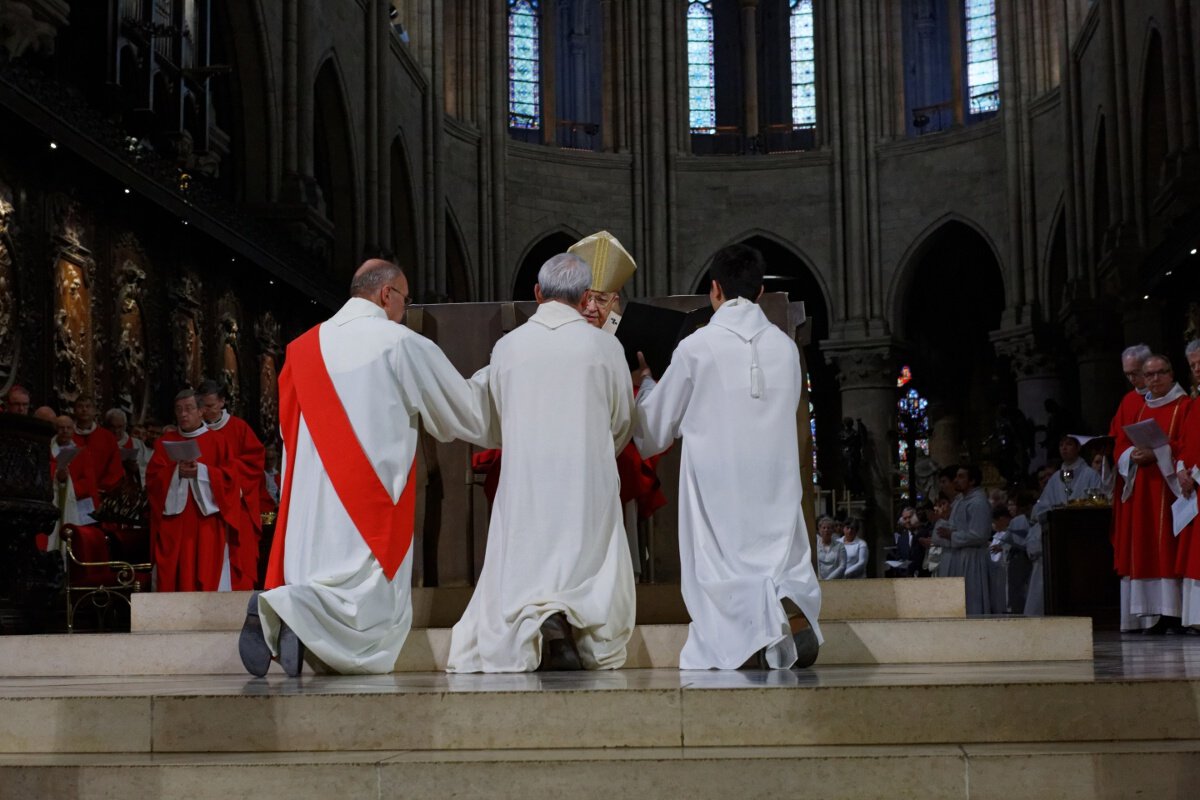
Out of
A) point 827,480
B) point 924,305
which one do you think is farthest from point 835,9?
point 827,480

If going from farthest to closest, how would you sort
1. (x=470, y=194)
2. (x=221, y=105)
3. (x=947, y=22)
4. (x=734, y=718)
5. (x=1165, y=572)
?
(x=947, y=22)
(x=470, y=194)
(x=221, y=105)
(x=1165, y=572)
(x=734, y=718)

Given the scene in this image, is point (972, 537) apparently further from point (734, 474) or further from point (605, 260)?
point (734, 474)

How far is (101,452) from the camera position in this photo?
1120cm

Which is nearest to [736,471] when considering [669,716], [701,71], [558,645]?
[558,645]

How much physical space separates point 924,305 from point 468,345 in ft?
82.6

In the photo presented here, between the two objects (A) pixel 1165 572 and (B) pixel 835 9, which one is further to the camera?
(B) pixel 835 9

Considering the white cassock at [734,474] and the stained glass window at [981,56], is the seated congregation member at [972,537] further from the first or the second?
the stained glass window at [981,56]

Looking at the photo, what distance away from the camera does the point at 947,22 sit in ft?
97.8

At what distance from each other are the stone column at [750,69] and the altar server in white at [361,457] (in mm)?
24268

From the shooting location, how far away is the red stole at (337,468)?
6.27 m

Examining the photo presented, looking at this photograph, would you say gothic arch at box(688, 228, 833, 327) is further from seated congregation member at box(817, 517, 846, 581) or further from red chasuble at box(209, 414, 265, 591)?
red chasuble at box(209, 414, 265, 591)

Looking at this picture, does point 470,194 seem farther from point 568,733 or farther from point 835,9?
point 568,733

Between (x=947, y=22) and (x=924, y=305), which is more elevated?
(x=947, y=22)

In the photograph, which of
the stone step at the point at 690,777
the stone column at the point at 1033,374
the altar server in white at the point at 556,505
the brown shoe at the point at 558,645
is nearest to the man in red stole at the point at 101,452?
the altar server in white at the point at 556,505
